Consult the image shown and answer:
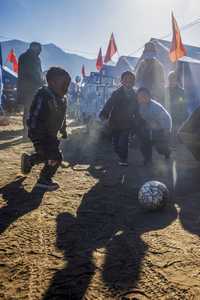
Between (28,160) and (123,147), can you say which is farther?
(123,147)

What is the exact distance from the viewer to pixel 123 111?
21.4 feet

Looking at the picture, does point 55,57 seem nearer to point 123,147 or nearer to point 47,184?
point 123,147

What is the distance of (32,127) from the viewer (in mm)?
4625

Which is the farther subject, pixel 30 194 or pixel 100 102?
pixel 100 102

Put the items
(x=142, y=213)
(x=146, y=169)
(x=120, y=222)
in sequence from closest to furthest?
(x=120, y=222) < (x=142, y=213) < (x=146, y=169)

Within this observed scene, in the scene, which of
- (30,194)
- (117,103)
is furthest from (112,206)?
(117,103)

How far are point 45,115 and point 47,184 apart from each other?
1.01 meters

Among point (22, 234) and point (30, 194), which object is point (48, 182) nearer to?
point (30, 194)

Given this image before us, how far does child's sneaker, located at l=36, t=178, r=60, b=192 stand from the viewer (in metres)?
4.55

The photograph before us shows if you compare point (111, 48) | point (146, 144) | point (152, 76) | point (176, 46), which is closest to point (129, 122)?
point (146, 144)

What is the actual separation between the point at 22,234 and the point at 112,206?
4.29 feet

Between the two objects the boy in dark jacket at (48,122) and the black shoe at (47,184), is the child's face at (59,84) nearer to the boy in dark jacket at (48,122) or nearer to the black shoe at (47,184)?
the boy in dark jacket at (48,122)

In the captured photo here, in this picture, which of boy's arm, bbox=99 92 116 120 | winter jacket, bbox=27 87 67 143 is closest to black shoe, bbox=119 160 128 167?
boy's arm, bbox=99 92 116 120

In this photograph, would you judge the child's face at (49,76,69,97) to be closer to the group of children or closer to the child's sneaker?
the group of children
